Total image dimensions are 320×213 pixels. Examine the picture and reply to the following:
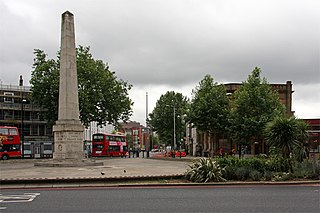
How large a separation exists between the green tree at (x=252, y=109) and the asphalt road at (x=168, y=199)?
83.1ft

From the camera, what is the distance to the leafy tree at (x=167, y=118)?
78312mm

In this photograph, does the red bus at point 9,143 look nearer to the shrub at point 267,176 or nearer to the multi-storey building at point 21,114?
the multi-storey building at point 21,114

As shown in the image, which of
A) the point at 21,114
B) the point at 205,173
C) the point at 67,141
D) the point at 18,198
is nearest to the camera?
the point at 18,198

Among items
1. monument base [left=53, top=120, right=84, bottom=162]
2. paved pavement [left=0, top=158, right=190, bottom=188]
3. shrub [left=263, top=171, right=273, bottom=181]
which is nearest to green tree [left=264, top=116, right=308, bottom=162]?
shrub [left=263, top=171, right=273, bottom=181]

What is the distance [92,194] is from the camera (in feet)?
40.4

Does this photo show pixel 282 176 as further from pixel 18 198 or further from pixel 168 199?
pixel 18 198

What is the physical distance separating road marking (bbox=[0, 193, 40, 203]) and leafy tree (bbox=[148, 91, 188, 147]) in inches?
2567

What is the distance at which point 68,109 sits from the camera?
26969mm

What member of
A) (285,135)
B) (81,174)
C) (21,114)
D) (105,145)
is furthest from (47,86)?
(285,135)

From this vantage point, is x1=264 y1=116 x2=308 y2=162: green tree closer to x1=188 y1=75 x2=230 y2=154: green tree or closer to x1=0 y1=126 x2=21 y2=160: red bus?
x1=188 y1=75 x2=230 y2=154: green tree

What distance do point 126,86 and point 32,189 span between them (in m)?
40.1

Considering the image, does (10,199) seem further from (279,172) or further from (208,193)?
(279,172)

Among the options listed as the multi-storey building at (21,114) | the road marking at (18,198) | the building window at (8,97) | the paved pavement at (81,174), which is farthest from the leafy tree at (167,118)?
the road marking at (18,198)

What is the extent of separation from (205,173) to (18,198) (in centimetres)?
719
